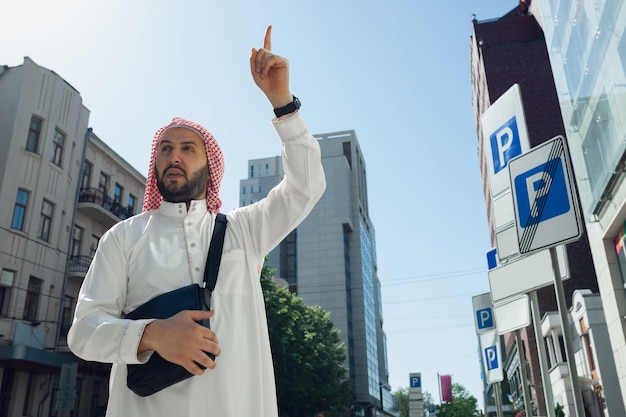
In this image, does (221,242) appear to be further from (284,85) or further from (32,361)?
(32,361)

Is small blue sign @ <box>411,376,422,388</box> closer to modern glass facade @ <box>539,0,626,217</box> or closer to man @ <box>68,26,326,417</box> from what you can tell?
modern glass facade @ <box>539,0,626,217</box>

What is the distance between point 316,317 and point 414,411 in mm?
24531

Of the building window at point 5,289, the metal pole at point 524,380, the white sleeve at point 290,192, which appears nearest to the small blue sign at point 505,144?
the metal pole at point 524,380

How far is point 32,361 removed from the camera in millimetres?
19469

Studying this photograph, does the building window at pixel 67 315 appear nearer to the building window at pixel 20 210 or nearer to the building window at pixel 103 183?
the building window at pixel 20 210

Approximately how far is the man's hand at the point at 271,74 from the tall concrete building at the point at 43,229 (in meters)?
18.4

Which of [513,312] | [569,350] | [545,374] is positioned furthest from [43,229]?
[569,350]

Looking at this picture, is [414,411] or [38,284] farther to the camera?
[38,284]

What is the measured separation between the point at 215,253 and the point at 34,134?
23.4 metres

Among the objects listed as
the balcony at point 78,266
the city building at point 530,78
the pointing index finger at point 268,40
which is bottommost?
the pointing index finger at point 268,40

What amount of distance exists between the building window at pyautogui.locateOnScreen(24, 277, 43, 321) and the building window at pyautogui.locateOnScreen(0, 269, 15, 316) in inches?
33.4

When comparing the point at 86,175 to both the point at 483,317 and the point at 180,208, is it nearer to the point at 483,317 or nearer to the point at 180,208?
the point at 483,317

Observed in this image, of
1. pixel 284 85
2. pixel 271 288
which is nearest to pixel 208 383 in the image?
pixel 284 85

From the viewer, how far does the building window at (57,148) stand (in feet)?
76.5
